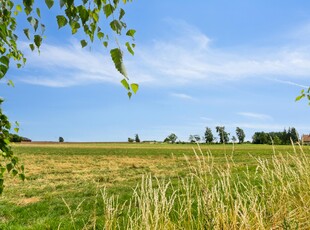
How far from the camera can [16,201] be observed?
1259cm

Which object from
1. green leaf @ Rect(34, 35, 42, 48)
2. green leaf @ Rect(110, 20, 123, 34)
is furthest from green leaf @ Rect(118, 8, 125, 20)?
green leaf @ Rect(34, 35, 42, 48)

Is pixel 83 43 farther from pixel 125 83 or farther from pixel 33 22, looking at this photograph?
pixel 125 83

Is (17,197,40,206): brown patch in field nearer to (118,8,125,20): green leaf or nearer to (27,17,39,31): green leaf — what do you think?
(27,17,39,31): green leaf

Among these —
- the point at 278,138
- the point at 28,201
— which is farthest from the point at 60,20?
the point at 278,138

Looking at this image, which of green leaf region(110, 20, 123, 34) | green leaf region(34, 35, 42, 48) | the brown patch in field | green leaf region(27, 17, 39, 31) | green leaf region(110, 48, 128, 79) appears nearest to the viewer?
green leaf region(110, 48, 128, 79)

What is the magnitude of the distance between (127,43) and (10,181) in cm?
1802

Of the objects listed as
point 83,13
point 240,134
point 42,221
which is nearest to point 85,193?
point 42,221

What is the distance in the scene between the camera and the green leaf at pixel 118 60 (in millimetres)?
1678

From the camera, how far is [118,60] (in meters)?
1.70

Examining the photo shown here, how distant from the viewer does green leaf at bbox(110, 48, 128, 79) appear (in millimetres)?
1678

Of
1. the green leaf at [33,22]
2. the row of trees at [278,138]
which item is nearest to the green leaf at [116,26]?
the green leaf at [33,22]

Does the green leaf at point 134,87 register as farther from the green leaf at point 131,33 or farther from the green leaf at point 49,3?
the green leaf at point 49,3

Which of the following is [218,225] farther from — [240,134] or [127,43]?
[240,134]

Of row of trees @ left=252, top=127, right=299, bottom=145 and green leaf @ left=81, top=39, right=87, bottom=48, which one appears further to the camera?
row of trees @ left=252, top=127, right=299, bottom=145
